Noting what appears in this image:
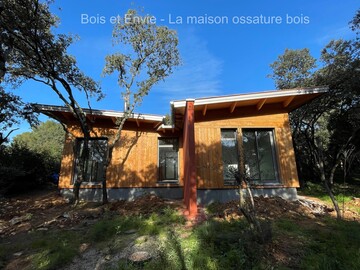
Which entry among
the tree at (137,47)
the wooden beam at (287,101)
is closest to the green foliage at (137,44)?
the tree at (137,47)

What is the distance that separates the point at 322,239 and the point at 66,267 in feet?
16.0

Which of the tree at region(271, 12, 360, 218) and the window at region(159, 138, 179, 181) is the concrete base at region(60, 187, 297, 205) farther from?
the tree at region(271, 12, 360, 218)

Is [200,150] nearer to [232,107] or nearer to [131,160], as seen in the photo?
[232,107]

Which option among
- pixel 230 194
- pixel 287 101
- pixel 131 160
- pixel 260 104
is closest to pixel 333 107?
pixel 287 101

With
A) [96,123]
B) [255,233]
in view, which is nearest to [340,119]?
[255,233]

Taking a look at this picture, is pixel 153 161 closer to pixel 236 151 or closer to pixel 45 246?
pixel 236 151

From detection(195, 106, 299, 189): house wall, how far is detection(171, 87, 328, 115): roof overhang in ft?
1.14

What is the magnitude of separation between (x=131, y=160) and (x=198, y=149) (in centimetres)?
337

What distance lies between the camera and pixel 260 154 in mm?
8844

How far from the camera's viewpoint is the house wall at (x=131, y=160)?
393 inches

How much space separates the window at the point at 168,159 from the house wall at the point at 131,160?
9.6 inches

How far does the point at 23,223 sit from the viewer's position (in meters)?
7.10

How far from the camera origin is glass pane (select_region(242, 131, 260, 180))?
8.59 m

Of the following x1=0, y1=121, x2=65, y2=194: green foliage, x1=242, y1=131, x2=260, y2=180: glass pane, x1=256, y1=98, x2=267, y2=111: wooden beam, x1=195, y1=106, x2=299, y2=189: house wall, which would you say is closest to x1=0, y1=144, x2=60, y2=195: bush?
x1=0, y1=121, x2=65, y2=194: green foliage
